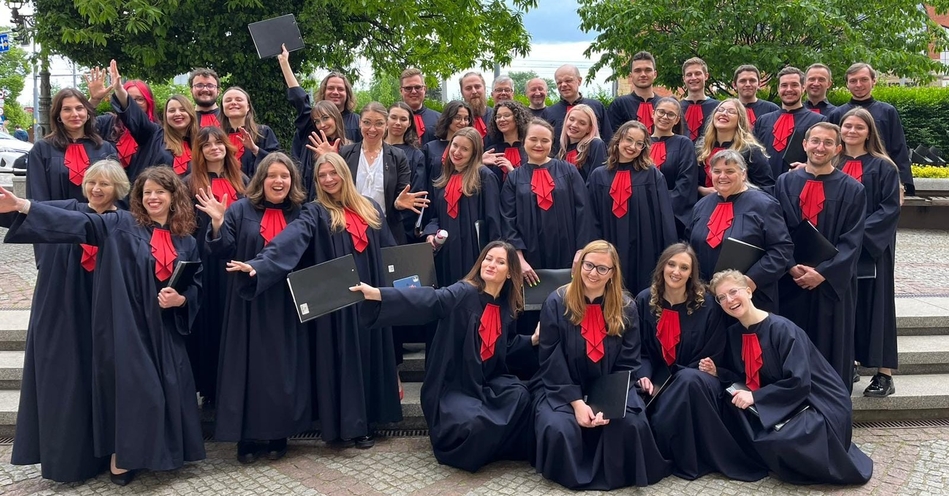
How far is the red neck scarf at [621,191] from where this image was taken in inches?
247

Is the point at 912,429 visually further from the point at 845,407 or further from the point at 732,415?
the point at 732,415

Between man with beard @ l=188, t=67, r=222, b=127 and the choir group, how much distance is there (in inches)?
1.6

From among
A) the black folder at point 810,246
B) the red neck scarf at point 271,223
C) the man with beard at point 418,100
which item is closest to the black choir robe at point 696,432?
the black folder at point 810,246

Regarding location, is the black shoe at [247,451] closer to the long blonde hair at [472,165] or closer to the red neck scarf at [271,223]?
the red neck scarf at [271,223]

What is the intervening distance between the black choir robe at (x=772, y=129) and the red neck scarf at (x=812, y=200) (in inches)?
32.9

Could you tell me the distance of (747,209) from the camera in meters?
5.71

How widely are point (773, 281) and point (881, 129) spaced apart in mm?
2357

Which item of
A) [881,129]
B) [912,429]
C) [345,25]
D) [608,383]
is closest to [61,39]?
[345,25]

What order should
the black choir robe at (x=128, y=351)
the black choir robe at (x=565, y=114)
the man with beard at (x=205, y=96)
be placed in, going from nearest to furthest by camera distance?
the black choir robe at (x=128, y=351)
the man with beard at (x=205, y=96)
the black choir robe at (x=565, y=114)

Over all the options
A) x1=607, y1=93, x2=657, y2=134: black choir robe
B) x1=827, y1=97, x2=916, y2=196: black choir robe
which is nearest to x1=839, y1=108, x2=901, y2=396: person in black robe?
x1=827, y1=97, x2=916, y2=196: black choir robe

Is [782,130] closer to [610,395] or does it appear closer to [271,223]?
[610,395]

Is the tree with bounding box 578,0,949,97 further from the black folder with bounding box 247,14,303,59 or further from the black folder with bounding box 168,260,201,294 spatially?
the black folder with bounding box 168,260,201,294

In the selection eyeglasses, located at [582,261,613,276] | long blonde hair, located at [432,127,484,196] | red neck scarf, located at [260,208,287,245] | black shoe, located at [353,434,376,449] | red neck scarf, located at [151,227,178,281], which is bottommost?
black shoe, located at [353,434,376,449]

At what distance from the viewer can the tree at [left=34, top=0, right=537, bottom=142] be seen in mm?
10805
